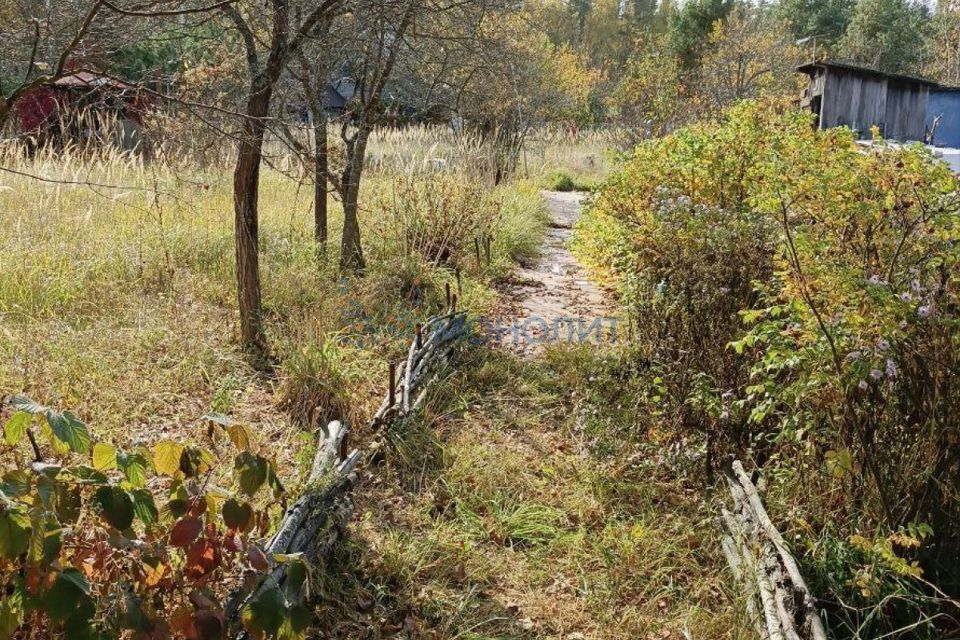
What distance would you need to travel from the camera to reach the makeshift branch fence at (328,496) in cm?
229

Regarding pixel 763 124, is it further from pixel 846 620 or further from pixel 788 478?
pixel 846 620

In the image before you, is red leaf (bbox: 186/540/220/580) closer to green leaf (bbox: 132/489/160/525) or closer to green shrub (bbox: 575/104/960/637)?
green leaf (bbox: 132/489/160/525)

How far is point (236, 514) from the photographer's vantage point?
1.91 m

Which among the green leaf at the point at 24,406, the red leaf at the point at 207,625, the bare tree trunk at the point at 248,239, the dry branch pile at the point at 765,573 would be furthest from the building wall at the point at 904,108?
the green leaf at the point at 24,406

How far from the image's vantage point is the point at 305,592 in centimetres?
238

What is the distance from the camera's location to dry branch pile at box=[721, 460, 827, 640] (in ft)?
7.45

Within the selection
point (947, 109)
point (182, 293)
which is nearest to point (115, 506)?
point (182, 293)

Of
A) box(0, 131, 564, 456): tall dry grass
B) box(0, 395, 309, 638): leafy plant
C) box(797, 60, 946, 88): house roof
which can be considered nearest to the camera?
box(0, 395, 309, 638): leafy plant

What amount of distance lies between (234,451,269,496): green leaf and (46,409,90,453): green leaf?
0.35m

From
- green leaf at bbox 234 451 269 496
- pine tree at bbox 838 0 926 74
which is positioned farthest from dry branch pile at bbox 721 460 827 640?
pine tree at bbox 838 0 926 74

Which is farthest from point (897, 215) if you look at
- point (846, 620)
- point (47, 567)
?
point (47, 567)

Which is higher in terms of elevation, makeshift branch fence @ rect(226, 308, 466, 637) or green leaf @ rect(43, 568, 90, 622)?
green leaf @ rect(43, 568, 90, 622)

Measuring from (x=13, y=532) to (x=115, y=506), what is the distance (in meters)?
0.22

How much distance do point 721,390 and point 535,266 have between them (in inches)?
199
